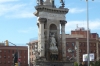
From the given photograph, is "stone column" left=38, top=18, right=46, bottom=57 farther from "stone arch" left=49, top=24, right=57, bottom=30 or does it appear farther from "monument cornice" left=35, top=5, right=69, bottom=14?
"stone arch" left=49, top=24, right=57, bottom=30

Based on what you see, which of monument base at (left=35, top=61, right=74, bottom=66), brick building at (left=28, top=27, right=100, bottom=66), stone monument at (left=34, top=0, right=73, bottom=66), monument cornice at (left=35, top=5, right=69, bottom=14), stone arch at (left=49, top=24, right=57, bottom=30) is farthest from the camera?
brick building at (left=28, top=27, right=100, bottom=66)

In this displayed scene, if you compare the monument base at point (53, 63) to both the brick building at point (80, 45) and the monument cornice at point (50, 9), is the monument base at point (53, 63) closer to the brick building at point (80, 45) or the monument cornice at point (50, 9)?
the monument cornice at point (50, 9)

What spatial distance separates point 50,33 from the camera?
184 ft

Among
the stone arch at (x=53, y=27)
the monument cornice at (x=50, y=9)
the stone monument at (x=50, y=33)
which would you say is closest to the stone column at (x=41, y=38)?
the stone monument at (x=50, y=33)

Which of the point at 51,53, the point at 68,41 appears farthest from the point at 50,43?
the point at 68,41

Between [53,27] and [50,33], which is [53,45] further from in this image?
[53,27]

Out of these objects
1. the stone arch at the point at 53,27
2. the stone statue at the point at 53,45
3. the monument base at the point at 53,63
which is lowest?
the monument base at the point at 53,63

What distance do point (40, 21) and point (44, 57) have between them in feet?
19.8

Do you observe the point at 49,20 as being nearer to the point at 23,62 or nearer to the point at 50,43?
the point at 50,43

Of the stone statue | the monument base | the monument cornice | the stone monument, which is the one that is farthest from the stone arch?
the monument base

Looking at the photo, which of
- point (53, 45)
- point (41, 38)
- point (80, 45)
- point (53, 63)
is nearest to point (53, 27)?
point (53, 45)

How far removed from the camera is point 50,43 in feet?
182

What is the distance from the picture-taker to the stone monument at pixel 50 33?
54.2 m

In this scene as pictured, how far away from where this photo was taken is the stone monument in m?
54.2
